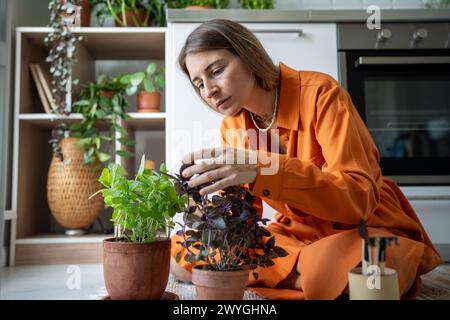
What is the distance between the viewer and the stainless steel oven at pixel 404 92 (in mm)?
1685

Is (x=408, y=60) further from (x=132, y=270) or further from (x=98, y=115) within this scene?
(x=132, y=270)

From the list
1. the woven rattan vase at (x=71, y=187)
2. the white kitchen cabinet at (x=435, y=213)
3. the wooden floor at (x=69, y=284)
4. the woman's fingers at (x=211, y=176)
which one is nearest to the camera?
the woman's fingers at (x=211, y=176)

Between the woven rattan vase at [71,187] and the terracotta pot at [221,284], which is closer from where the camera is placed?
the terracotta pot at [221,284]

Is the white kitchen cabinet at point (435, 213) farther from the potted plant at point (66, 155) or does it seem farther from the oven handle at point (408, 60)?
the potted plant at point (66, 155)

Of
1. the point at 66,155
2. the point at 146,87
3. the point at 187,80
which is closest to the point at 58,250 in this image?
the point at 66,155

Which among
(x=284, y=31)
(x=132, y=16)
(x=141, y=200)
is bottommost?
(x=141, y=200)

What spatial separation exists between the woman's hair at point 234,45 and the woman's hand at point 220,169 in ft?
1.18

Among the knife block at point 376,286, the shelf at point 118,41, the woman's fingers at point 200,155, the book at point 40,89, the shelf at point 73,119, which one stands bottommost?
the knife block at point 376,286

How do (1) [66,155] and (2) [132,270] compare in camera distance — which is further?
(1) [66,155]

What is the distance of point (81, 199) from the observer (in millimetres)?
1775

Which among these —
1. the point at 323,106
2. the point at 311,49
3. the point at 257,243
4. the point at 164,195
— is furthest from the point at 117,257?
the point at 311,49

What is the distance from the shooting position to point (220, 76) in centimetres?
96

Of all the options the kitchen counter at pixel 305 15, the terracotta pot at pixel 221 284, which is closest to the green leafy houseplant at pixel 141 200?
the terracotta pot at pixel 221 284

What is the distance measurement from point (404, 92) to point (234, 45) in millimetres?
1010
